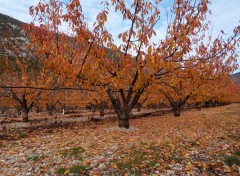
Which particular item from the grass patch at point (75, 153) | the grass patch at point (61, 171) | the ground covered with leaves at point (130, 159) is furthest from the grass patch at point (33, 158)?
the grass patch at point (61, 171)

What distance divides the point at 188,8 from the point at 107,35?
6079 mm

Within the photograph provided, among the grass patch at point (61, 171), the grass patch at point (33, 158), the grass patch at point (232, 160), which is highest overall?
the grass patch at point (232, 160)

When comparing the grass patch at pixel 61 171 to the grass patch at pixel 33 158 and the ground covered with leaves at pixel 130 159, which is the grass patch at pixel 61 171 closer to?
the ground covered with leaves at pixel 130 159

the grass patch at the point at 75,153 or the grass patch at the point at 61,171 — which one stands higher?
the grass patch at the point at 75,153

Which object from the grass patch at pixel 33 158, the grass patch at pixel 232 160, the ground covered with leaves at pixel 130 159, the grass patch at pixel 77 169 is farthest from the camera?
the grass patch at pixel 33 158

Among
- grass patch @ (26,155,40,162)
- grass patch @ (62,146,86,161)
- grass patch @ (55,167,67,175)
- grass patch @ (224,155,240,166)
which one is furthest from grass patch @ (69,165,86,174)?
grass patch @ (224,155,240,166)

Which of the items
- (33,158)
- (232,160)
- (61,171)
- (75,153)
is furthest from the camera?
(75,153)

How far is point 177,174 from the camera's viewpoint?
21.2 ft

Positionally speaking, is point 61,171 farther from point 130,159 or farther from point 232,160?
point 232,160

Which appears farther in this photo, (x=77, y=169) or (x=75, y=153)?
(x=75, y=153)

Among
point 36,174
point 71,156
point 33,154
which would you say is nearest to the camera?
point 36,174

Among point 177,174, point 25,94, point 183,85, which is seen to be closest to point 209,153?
point 177,174

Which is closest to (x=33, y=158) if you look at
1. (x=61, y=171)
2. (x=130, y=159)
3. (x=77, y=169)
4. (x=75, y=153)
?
(x=75, y=153)

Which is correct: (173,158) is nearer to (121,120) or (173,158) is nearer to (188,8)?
(188,8)
